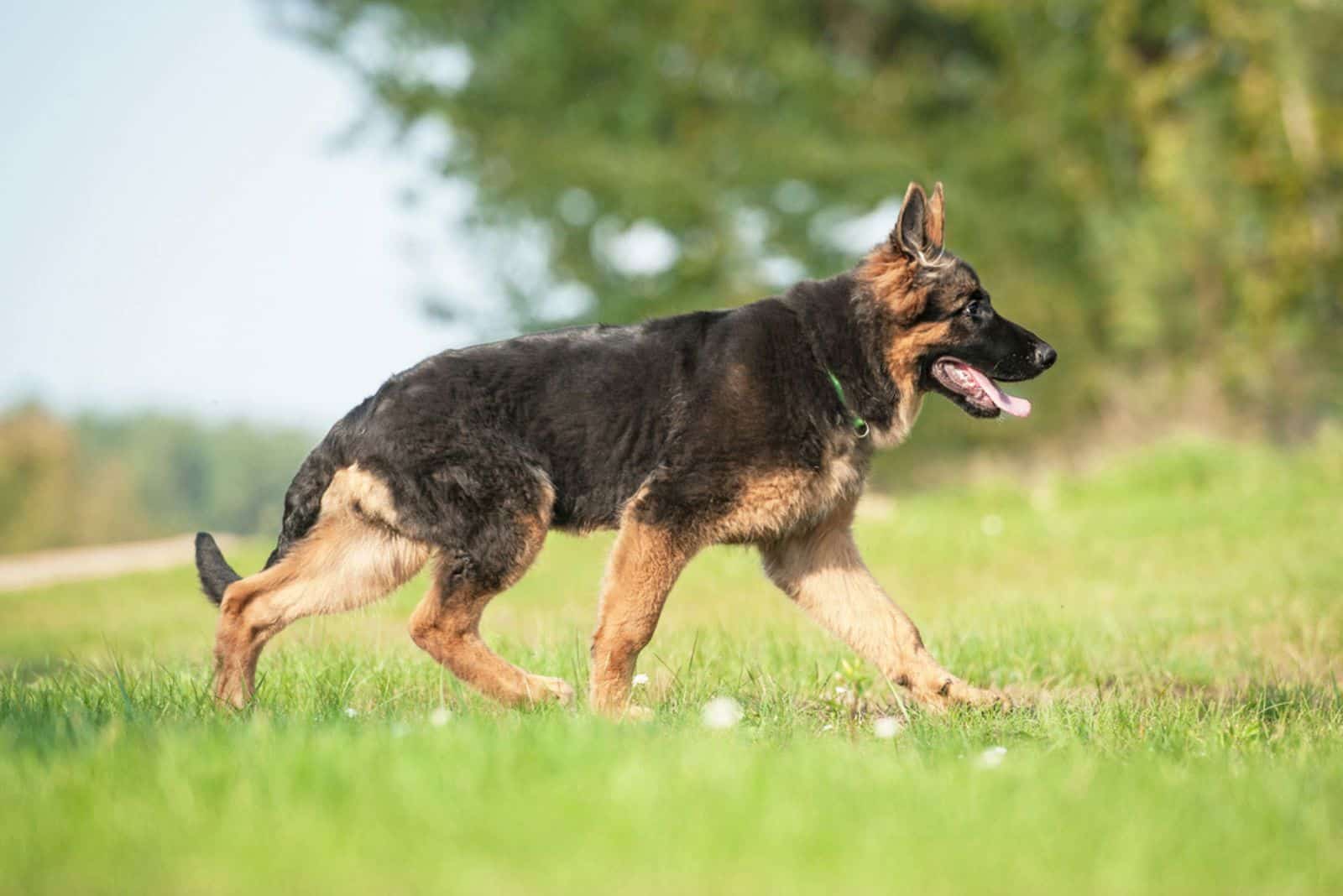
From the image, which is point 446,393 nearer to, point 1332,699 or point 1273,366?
point 1332,699

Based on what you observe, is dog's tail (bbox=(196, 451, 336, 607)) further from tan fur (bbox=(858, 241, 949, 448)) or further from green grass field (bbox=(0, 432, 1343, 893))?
tan fur (bbox=(858, 241, 949, 448))

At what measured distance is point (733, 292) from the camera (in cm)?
2227

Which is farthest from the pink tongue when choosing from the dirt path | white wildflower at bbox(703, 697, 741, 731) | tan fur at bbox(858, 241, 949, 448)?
the dirt path

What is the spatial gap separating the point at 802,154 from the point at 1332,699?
55.6ft

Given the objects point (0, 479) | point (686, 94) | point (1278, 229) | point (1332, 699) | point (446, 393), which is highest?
point (686, 94)

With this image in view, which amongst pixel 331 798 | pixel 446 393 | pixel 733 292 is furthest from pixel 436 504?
pixel 733 292

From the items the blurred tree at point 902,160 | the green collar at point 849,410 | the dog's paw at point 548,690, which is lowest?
the dog's paw at point 548,690

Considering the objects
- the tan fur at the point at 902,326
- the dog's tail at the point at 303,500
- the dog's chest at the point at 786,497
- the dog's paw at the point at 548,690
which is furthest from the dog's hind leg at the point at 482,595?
the tan fur at the point at 902,326

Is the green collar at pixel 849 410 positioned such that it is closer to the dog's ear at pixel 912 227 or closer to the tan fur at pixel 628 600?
the dog's ear at pixel 912 227

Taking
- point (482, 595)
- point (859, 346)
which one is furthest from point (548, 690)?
point (859, 346)

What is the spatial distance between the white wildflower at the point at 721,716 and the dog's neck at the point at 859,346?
1.50m

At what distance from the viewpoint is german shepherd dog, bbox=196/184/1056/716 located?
563 centimetres

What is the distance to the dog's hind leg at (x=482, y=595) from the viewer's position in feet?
18.5

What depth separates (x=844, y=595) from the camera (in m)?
6.24
